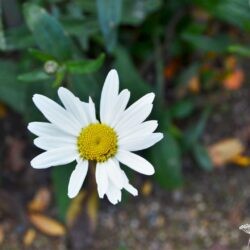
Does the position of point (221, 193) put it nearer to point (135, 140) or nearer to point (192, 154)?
point (192, 154)

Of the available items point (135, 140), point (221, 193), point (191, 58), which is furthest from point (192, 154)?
point (135, 140)

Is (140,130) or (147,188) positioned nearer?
(140,130)

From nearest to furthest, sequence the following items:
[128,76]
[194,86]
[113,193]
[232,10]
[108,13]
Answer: [113,193], [108,13], [232,10], [128,76], [194,86]

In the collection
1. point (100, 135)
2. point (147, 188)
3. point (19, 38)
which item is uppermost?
point (100, 135)

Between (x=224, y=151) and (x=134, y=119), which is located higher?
(x=134, y=119)

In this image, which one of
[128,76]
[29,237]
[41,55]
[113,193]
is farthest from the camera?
[29,237]

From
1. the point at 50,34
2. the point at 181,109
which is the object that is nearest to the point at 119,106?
the point at 50,34

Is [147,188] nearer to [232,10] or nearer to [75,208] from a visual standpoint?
[75,208]

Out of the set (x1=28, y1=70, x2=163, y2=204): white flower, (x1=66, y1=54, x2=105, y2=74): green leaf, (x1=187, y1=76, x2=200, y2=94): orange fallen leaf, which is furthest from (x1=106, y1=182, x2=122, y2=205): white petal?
(x1=187, y1=76, x2=200, y2=94): orange fallen leaf
